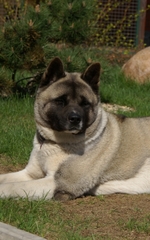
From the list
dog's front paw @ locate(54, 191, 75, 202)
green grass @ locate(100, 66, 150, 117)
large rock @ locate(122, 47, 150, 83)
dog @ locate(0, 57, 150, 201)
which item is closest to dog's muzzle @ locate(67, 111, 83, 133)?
dog @ locate(0, 57, 150, 201)

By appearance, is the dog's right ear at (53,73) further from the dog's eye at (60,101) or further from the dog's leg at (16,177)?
the dog's leg at (16,177)

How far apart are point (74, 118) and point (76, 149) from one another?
0.34 metres

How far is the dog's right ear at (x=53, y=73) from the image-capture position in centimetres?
471

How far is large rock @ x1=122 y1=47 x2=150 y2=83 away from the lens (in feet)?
31.9

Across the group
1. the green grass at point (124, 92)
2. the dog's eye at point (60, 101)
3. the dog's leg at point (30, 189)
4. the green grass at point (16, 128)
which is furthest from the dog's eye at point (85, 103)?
the green grass at point (124, 92)

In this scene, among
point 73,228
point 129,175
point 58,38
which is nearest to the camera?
point 73,228

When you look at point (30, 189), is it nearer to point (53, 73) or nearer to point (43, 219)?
point (43, 219)

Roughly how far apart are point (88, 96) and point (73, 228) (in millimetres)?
1275

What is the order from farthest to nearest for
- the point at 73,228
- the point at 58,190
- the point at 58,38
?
the point at 58,38 → the point at 58,190 → the point at 73,228

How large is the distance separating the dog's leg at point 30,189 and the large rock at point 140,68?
542 cm

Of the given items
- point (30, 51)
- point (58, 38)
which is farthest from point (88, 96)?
point (58, 38)

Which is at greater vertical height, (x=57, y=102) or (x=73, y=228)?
(x=57, y=102)

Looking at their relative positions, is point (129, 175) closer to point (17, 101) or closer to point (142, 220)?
point (142, 220)

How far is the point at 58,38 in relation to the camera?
27.8ft
